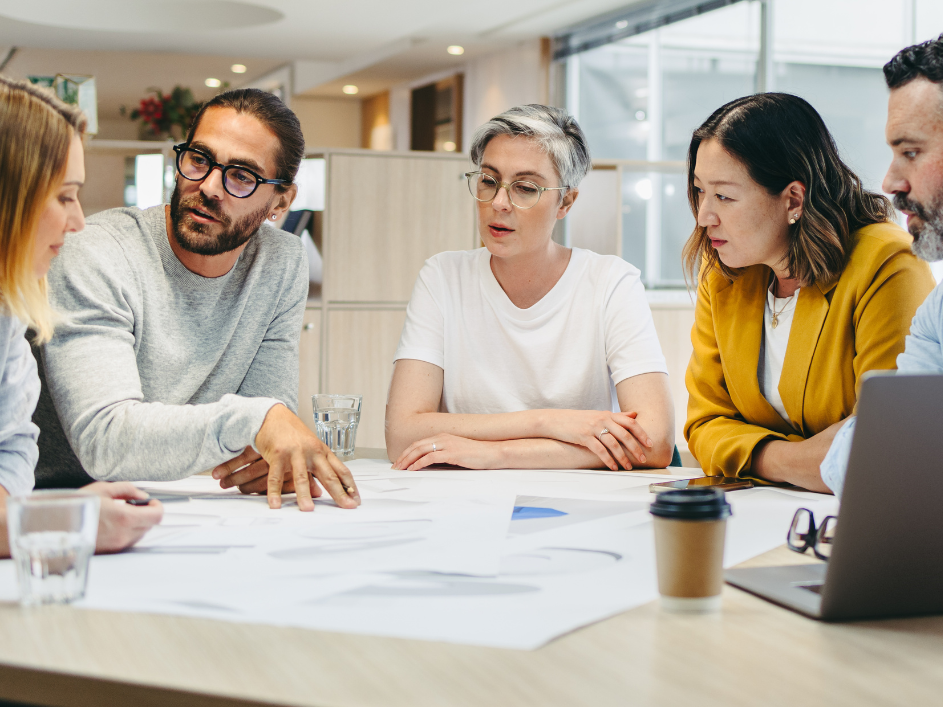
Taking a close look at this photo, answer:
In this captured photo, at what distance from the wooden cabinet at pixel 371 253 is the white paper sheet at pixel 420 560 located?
266cm

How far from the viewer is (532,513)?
125 cm

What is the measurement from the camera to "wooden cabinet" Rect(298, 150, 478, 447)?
411 cm

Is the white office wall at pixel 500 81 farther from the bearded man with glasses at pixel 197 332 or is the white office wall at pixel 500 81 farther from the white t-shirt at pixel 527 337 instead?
the bearded man with glasses at pixel 197 332

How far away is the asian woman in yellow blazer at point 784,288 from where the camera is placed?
1544 mm

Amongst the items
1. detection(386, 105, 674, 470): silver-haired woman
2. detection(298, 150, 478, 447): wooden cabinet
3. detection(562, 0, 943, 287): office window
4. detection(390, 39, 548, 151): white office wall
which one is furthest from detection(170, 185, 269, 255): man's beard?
detection(390, 39, 548, 151): white office wall

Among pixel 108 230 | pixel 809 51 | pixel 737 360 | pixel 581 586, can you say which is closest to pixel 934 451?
pixel 581 586

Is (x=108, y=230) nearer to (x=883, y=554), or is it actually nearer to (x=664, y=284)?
(x=883, y=554)

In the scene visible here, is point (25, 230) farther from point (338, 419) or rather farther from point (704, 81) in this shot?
point (704, 81)

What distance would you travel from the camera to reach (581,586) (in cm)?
90

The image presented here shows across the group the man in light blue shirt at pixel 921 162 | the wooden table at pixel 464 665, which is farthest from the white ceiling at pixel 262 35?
the wooden table at pixel 464 665

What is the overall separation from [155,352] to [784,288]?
120 cm

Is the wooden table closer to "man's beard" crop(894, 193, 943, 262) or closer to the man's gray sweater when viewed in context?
the man's gray sweater

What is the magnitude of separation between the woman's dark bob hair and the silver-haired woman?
0.43 m

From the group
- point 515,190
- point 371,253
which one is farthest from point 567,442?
point 371,253
